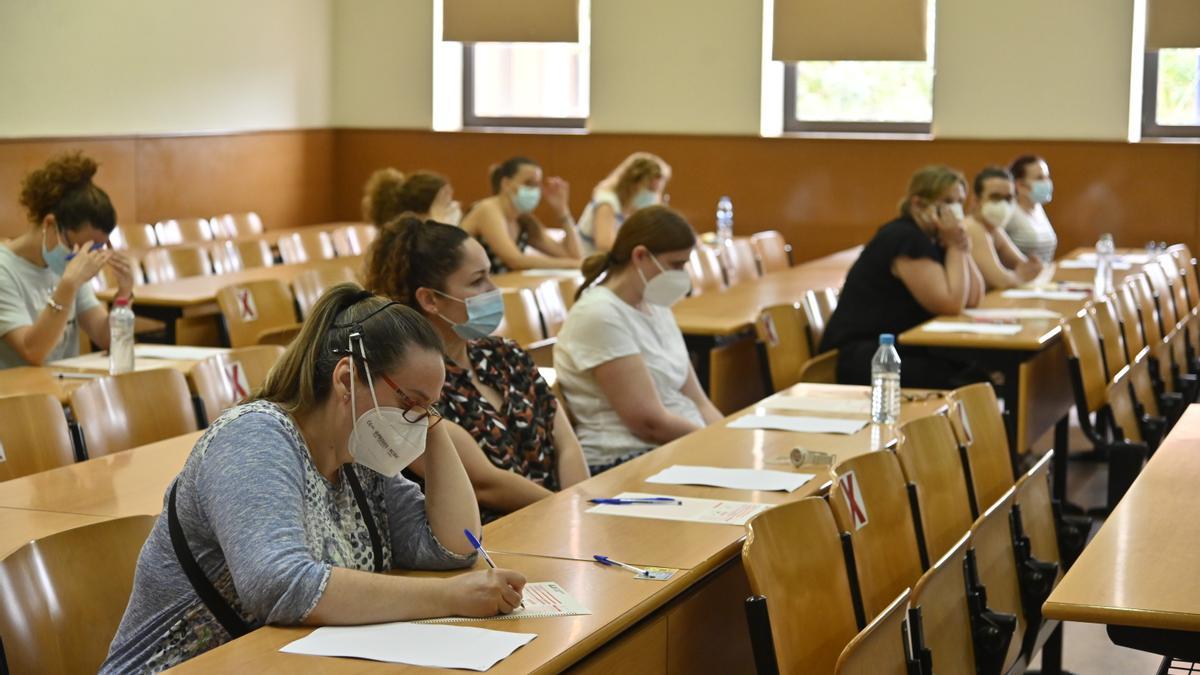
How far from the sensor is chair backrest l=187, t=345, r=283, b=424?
4266 millimetres

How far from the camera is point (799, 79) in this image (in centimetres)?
1131

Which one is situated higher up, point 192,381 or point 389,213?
point 389,213

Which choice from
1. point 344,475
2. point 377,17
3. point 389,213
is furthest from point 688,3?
point 344,475

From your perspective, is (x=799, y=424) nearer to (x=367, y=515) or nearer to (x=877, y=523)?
(x=877, y=523)

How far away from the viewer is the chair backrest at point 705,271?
815 cm

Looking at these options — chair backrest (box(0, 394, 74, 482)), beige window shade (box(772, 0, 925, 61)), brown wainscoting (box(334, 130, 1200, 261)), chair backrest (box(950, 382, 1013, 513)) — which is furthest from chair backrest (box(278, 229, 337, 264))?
chair backrest (box(950, 382, 1013, 513))

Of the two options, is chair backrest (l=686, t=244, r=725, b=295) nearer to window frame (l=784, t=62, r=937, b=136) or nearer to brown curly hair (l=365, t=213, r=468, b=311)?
window frame (l=784, t=62, r=937, b=136)

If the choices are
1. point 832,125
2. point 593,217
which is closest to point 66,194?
point 593,217

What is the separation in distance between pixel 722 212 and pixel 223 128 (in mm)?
3737

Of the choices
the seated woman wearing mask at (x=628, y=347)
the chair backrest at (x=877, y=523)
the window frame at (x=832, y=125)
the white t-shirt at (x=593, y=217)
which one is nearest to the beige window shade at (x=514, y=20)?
the window frame at (x=832, y=125)

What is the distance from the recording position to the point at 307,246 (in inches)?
371

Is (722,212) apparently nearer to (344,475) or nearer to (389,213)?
(389,213)

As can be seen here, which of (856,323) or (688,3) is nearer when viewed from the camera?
(856,323)

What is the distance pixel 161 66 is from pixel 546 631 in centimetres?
864
